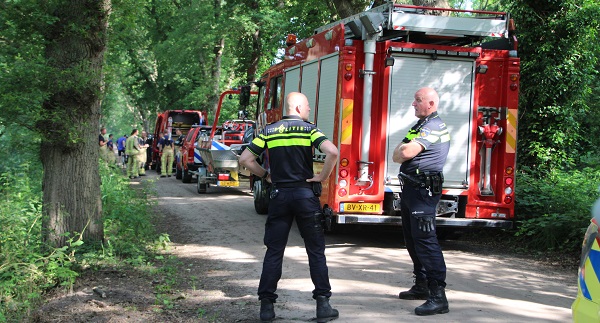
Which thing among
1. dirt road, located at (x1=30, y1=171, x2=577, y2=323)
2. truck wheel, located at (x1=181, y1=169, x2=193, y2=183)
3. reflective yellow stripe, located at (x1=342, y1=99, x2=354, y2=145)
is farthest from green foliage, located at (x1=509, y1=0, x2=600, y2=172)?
truck wheel, located at (x1=181, y1=169, x2=193, y2=183)

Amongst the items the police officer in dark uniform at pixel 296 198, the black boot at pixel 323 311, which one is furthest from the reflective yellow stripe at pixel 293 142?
the black boot at pixel 323 311

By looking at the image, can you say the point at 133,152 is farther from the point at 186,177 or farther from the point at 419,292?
the point at 419,292

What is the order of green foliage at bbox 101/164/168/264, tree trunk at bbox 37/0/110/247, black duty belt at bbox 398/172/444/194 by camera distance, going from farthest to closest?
green foliage at bbox 101/164/168/264 → tree trunk at bbox 37/0/110/247 → black duty belt at bbox 398/172/444/194

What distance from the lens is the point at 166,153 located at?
2506cm

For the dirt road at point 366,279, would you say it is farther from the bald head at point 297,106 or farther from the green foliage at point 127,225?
the bald head at point 297,106

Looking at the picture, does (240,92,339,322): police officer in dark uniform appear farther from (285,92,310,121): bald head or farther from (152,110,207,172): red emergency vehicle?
(152,110,207,172): red emergency vehicle

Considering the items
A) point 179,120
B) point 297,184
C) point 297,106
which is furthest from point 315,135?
point 179,120

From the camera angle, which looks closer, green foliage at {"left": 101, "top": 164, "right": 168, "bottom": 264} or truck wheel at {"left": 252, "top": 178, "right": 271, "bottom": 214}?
green foliage at {"left": 101, "top": 164, "right": 168, "bottom": 264}

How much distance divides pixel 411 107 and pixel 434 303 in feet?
13.1

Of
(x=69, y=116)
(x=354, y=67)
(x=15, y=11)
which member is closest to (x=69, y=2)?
(x=15, y=11)

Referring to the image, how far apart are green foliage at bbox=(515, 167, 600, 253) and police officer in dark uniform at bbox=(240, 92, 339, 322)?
4968 mm

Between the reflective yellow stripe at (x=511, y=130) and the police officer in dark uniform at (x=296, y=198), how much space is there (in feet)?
14.9

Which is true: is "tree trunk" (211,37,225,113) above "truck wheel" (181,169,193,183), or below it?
above

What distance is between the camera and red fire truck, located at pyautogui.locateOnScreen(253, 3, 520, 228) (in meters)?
8.87
